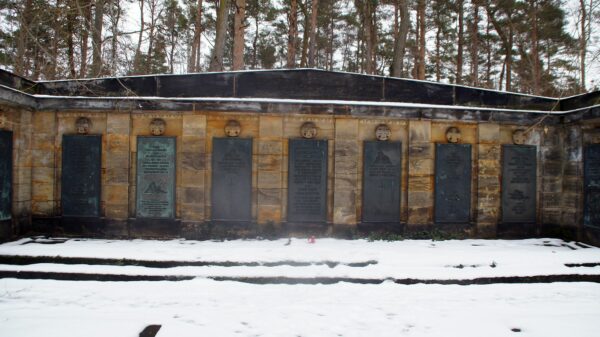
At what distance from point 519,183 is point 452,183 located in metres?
1.66

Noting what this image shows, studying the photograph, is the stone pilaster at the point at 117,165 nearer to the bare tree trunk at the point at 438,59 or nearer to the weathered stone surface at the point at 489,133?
the weathered stone surface at the point at 489,133

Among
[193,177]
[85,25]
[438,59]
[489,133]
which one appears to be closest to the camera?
[193,177]

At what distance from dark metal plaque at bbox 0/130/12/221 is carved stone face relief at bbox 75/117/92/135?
1.21 m

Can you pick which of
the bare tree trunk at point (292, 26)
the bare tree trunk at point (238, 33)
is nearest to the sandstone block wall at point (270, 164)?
the bare tree trunk at point (238, 33)

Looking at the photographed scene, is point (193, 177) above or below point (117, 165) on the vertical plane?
below

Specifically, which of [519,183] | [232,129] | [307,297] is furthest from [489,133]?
[232,129]

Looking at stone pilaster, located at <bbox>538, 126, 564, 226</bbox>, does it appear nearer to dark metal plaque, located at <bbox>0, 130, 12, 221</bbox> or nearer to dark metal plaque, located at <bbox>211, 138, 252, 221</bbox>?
dark metal plaque, located at <bbox>211, 138, 252, 221</bbox>

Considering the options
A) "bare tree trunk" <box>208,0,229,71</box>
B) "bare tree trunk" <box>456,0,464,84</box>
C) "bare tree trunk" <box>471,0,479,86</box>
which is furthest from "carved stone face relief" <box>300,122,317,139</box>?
"bare tree trunk" <box>471,0,479,86</box>

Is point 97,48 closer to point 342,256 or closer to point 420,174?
point 342,256

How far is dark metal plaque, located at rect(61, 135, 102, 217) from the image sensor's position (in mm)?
7109

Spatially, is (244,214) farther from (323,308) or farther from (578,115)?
(578,115)

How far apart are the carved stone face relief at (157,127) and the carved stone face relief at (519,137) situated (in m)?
8.26

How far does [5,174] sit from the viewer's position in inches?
258

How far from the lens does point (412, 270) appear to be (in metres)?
5.43
